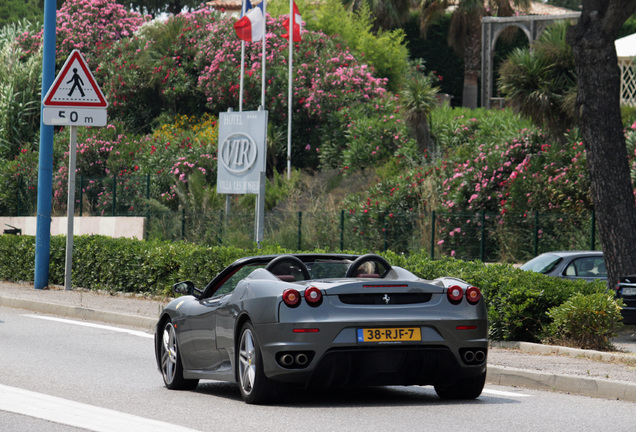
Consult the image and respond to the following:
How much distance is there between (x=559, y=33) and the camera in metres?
22.2

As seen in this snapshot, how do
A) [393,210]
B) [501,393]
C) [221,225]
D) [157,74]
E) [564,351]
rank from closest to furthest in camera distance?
[501,393]
[564,351]
[393,210]
[221,225]
[157,74]

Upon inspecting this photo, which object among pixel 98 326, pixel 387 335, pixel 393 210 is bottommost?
pixel 98 326

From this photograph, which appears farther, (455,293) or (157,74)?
(157,74)

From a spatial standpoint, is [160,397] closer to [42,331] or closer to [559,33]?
[42,331]

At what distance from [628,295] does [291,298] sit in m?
7.72

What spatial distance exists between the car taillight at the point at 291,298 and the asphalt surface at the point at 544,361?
304cm

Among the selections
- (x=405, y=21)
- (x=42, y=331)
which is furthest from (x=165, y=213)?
(x=405, y=21)

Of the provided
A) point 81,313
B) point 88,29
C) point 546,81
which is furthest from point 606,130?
point 88,29

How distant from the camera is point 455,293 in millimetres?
8344

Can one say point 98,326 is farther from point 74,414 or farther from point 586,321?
point 74,414

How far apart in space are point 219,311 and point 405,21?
37693 mm

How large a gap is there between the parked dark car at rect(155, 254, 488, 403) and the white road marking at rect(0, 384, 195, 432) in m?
1.07

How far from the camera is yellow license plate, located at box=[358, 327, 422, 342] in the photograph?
7.99m

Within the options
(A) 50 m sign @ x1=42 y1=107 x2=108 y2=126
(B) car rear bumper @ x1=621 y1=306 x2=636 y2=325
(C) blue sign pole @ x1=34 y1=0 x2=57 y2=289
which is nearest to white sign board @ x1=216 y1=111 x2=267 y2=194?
(A) 50 m sign @ x1=42 y1=107 x2=108 y2=126
